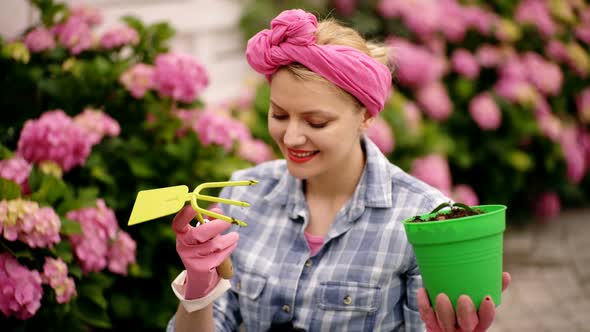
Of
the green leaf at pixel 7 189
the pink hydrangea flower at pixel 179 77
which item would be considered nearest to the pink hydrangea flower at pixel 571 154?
the pink hydrangea flower at pixel 179 77

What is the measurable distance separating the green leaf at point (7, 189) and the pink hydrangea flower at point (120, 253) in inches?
20.1

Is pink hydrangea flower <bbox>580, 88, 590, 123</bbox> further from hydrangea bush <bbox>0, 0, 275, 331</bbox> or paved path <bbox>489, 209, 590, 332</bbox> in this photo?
hydrangea bush <bbox>0, 0, 275, 331</bbox>

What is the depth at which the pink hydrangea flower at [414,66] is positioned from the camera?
483 centimetres

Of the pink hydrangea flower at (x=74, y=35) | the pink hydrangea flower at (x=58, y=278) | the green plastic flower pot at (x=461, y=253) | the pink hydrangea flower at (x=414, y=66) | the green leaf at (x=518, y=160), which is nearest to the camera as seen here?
the green plastic flower pot at (x=461, y=253)

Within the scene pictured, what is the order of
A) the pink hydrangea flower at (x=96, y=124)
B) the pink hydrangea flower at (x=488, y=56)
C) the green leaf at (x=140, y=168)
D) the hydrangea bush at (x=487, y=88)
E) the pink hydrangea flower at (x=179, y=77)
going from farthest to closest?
1. the pink hydrangea flower at (x=488, y=56)
2. the hydrangea bush at (x=487, y=88)
3. the pink hydrangea flower at (x=179, y=77)
4. the green leaf at (x=140, y=168)
5. the pink hydrangea flower at (x=96, y=124)

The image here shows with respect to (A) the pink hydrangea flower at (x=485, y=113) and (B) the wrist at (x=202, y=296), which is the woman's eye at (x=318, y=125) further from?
(A) the pink hydrangea flower at (x=485, y=113)

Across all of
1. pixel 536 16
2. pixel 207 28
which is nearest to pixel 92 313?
pixel 207 28

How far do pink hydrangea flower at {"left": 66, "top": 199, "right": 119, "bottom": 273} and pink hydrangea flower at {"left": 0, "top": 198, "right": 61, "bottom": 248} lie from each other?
0.63 feet

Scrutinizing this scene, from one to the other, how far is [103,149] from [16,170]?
2.00 feet

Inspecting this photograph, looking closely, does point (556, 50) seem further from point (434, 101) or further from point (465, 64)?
point (434, 101)

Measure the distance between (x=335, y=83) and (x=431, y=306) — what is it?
2.27 feet

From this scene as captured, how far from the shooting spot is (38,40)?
3.24 m

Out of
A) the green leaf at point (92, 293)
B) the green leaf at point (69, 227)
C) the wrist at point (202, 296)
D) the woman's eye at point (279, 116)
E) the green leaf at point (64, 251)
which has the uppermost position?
the woman's eye at point (279, 116)

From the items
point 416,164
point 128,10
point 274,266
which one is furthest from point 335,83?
A: point 128,10
